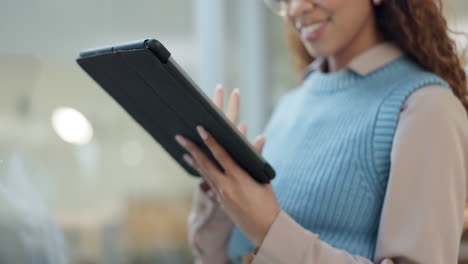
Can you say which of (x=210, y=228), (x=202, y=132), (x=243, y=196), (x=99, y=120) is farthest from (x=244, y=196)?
(x=99, y=120)

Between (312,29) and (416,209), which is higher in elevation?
(312,29)

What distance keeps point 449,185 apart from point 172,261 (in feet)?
4.03

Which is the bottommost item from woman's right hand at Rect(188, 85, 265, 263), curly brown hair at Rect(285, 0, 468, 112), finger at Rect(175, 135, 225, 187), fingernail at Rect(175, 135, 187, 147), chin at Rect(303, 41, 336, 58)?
woman's right hand at Rect(188, 85, 265, 263)

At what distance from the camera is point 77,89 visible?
150 centimetres

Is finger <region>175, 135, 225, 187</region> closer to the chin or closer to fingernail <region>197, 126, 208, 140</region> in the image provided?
fingernail <region>197, 126, 208, 140</region>

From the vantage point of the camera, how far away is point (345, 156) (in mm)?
852

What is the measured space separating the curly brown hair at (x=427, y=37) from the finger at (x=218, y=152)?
0.37 metres

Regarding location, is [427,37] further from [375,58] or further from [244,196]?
[244,196]

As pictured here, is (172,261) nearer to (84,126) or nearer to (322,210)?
(84,126)

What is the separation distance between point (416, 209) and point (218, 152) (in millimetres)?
276

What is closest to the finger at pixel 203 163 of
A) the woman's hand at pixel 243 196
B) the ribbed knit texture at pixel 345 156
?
the woman's hand at pixel 243 196

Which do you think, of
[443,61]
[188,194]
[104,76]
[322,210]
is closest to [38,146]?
[188,194]

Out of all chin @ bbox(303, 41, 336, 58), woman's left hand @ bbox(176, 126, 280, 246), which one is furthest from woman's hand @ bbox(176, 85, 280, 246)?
chin @ bbox(303, 41, 336, 58)

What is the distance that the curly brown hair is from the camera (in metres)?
0.89
